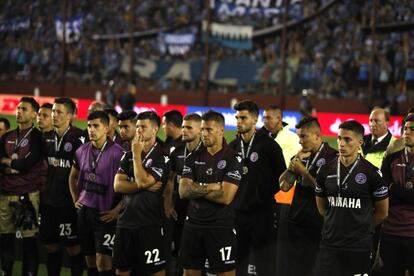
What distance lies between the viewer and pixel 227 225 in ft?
27.0

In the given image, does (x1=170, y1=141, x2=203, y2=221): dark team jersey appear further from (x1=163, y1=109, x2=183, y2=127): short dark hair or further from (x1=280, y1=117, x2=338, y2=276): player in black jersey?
(x1=280, y1=117, x2=338, y2=276): player in black jersey

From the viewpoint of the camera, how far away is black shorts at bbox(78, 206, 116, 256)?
902 cm

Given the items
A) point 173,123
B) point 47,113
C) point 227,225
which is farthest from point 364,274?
point 47,113

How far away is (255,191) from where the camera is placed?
9.32m

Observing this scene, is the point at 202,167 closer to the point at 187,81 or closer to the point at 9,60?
the point at 187,81

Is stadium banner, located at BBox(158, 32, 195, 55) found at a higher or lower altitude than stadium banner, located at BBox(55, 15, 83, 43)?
lower

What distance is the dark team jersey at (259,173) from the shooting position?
934 cm

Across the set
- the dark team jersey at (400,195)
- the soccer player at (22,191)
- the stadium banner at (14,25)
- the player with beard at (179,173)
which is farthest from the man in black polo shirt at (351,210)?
the stadium banner at (14,25)

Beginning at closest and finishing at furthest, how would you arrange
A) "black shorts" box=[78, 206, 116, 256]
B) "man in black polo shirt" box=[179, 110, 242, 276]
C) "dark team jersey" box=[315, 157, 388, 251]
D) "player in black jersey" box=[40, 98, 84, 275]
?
"dark team jersey" box=[315, 157, 388, 251], "man in black polo shirt" box=[179, 110, 242, 276], "black shorts" box=[78, 206, 116, 256], "player in black jersey" box=[40, 98, 84, 275]

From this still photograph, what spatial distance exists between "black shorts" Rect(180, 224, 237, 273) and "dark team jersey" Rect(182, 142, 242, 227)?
0.08 meters


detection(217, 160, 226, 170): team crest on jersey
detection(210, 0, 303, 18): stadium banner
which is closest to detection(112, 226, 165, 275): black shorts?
detection(217, 160, 226, 170): team crest on jersey

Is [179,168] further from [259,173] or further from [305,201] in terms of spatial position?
[305,201]

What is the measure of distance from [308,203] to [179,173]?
1501mm

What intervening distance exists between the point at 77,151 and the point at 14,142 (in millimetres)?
1095
